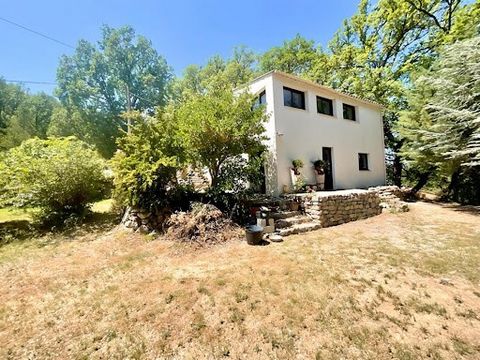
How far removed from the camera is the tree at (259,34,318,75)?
71.9 ft

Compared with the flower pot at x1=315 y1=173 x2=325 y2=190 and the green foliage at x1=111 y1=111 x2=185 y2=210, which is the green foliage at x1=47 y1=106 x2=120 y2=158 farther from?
the flower pot at x1=315 y1=173 x2=325 y2=190

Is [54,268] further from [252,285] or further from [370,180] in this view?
[370,180]

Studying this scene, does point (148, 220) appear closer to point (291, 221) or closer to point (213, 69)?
point (291, 221)

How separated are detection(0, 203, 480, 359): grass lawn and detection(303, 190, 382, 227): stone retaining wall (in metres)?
1.54

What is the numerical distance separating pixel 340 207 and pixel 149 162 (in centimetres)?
655

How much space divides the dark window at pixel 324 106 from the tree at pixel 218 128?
16.7ft

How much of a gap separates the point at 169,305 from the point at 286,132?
320 inches

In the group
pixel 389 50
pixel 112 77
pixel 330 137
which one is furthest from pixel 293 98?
pixel 112 77

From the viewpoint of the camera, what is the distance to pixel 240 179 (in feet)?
27.3

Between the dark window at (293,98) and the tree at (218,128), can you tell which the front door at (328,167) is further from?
the tree at (218,128)

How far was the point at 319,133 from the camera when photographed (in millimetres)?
11602

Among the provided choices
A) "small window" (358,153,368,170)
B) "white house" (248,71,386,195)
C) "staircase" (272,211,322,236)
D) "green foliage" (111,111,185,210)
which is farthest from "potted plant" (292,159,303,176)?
"small window" (358,153,368,170)

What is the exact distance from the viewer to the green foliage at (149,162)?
730 centimetres

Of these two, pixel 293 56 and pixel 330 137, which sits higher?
pixel 293 56
